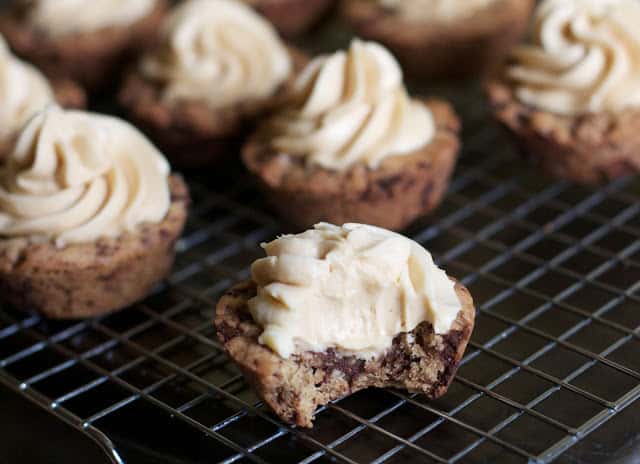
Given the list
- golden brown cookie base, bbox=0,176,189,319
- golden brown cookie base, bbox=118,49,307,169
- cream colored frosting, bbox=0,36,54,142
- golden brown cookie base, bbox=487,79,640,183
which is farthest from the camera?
golden brown cookie base, bbox=118,49,307,169

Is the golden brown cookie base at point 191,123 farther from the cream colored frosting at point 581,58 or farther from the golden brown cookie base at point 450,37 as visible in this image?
the cream colored frosting at point 581,58

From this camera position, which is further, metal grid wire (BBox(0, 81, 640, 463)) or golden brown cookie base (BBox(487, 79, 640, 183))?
golden brown cookie base (BBox(487, 79, 640, 183))

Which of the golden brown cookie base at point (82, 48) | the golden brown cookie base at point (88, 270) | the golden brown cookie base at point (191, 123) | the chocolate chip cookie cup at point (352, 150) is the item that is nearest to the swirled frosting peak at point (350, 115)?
the chocolate chip cookie cup at point (352, 150)

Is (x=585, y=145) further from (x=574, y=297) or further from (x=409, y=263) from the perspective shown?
(x=409, y=263)

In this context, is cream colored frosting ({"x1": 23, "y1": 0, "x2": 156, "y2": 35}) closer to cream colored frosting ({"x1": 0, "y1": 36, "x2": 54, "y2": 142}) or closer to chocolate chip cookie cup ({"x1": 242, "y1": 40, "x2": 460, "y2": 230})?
cream colored frosting ({"x1": 0, "y1": 36, "x2": 54, "y2": 142})

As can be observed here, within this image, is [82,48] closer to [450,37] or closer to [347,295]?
[450,37]

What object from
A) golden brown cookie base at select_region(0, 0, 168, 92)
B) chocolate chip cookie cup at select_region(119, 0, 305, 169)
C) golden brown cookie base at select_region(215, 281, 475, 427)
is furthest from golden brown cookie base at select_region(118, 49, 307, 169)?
golden brown cookie base at select_region(215, 281, 475, 427)

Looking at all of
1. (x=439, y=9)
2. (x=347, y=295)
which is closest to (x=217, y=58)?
(x=439, y=9)

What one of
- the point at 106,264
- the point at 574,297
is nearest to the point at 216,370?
the point at 106,264
